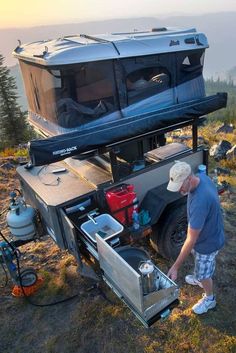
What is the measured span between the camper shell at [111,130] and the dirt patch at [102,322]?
73 cm

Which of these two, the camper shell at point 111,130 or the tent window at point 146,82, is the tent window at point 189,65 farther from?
the tent window at point 146,82

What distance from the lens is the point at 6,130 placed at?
2769cm

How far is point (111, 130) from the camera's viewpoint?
4.62m

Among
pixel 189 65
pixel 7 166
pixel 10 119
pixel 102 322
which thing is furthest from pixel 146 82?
pixel 10 119

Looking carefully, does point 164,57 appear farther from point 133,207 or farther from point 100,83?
point 133,207

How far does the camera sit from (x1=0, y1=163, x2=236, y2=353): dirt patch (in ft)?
14.2

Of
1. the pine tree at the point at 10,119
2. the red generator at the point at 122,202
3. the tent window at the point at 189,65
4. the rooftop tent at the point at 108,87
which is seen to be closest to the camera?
the rooftop tent at the point at 108,87

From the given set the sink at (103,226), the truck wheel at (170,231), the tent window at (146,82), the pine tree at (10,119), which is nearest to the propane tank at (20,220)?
the sink at (103,226)

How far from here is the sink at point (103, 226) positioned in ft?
14.8

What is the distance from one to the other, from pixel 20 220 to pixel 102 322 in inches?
80.1

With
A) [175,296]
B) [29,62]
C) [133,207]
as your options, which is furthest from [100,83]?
[175,296]

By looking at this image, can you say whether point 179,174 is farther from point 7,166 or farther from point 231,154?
point 7,166

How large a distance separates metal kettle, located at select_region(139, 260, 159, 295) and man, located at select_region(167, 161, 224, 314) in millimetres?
423

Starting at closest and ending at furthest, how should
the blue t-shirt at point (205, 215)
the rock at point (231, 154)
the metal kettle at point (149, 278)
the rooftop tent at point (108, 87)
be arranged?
the metal kettle at point (149, 278), the blue t-shirt at point (205, 215), the rooftop tent at point (108, 87), the rock at point (231, 154)
